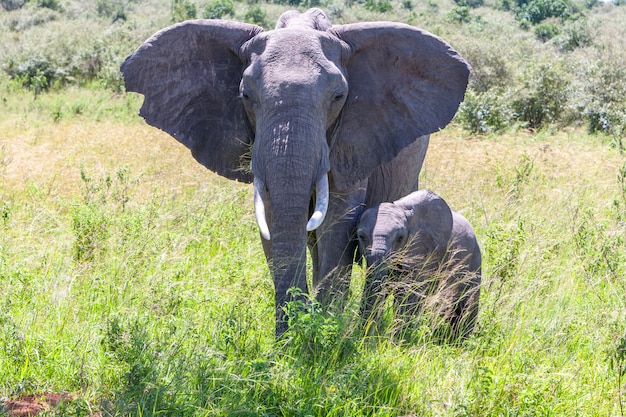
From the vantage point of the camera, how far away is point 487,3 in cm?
6600

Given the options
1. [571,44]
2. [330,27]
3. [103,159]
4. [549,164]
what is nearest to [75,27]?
[571,44]

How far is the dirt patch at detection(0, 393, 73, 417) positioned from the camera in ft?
12.2

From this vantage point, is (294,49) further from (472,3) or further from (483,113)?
(472,3)

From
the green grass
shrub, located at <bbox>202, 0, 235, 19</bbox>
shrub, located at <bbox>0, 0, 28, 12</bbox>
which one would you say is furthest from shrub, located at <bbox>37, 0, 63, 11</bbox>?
the green grass

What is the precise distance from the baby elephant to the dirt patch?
1.73 meters

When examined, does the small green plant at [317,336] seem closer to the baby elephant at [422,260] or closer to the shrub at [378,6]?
the baby elephant at [422,260]

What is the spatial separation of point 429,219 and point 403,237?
0.29m

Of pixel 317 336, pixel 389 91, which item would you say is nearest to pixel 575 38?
pixel 389 91

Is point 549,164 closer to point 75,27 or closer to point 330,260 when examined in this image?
point 330,260

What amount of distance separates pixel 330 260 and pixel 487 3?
64456 mm

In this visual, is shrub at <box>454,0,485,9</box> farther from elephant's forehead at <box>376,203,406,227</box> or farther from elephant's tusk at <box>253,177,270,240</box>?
elephant's tusk at <box>253,177,270,240</box>

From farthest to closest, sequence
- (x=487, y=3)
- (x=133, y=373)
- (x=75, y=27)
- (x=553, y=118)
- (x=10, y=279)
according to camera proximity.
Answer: (x=487, y=3), (x=75, y=27), (x=553, y=118), (x=10, y=279), (x=133, y=373)

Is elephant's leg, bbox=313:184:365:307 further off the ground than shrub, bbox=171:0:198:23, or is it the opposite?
elephant's leg, bbox=313:184:365:307

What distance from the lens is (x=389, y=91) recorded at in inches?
205
